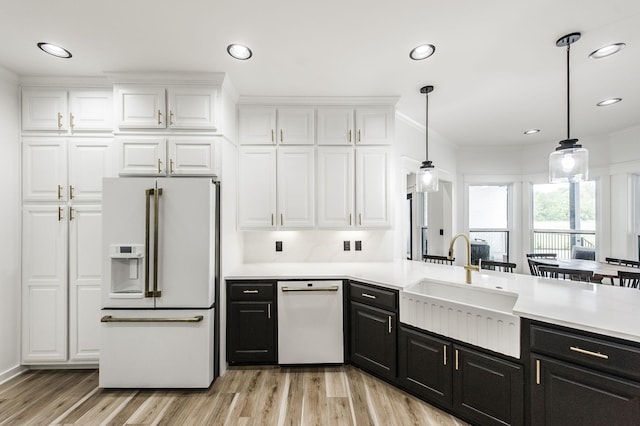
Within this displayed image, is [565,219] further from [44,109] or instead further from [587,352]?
[44,109]

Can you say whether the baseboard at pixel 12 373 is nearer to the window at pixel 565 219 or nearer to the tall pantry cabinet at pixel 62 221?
the tall pantry cabinet at pixel 62 221

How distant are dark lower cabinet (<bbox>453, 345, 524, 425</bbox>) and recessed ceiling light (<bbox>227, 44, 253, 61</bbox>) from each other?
2.74 m

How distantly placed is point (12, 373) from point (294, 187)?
3.13 metres

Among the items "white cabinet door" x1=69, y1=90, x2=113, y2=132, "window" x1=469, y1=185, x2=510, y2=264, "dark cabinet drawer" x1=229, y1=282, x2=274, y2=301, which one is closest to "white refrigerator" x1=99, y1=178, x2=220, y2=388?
"dark cabinet drawer" x1=229, y1=282, x2=274, y2=301

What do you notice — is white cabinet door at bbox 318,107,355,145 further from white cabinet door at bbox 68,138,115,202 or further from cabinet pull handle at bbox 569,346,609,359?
cabinet pull handle at bbox 569,346,609,359

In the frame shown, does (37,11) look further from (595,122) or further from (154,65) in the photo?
(595,122)

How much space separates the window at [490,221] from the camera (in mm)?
5219

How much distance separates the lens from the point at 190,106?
2.53m

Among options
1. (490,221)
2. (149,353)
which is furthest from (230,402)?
(490,221)

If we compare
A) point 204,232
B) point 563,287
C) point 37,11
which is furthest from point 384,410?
point 37,11

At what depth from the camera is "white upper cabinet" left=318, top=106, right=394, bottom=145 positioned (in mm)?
3049

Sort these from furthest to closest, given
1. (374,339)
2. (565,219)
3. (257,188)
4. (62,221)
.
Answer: (565,219)
(257,188)
(62,221)
(374,339)

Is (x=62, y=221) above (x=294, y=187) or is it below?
below

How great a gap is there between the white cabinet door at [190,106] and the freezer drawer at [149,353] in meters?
1.69
